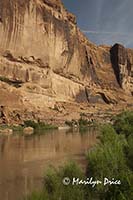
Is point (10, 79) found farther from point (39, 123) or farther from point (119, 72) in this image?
point (119, 72)

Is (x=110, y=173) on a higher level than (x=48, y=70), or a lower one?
lower

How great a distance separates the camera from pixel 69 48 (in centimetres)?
7125

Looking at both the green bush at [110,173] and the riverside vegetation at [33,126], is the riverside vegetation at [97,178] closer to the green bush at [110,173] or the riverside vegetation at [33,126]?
the green bush at [110,173]

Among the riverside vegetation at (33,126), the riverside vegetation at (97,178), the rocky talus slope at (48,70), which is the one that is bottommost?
the riverside vegetation at (33,126)

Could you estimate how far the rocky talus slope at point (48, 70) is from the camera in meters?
51.6

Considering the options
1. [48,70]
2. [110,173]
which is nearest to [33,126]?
[48,70]

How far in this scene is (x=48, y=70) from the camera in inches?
2450

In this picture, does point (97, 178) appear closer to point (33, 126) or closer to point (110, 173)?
point (110, 173)

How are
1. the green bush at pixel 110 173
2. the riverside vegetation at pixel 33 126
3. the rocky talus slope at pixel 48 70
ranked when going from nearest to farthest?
the green bush at pixel 110 173 < the riverside vegetation at pixel 33 126 < the rocky talus slope at pixel 48 70

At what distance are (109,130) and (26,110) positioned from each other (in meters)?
33.8

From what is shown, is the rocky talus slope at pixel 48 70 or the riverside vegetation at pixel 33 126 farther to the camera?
the rocky talus slope at pixel 48 70

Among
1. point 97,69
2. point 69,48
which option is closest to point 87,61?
point 97,69

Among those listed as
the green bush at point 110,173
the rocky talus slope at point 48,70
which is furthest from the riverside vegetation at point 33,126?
the green bush at point 110,173

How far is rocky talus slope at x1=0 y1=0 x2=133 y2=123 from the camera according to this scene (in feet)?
169
